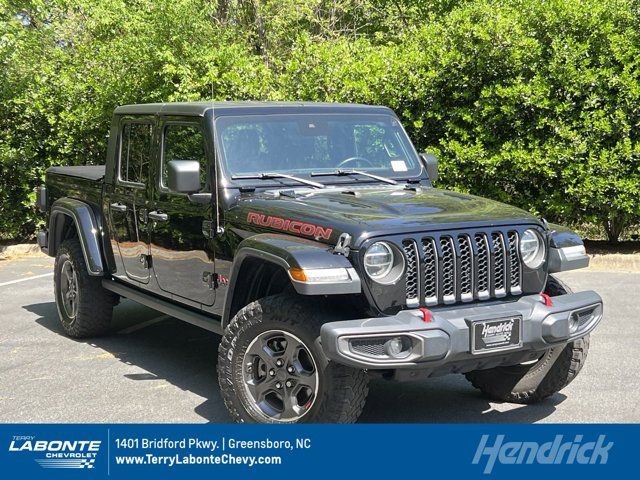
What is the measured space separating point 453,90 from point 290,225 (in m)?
6.82

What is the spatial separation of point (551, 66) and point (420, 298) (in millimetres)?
6829

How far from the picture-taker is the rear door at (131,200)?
664 cm

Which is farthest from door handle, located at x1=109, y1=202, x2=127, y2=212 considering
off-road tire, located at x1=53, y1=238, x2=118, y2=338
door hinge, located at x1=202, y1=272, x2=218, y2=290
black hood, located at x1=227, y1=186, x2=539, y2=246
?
black hood, located at x1=227, y1=186, x2=539, y2=246

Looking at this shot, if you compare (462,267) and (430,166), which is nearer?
(462,267)

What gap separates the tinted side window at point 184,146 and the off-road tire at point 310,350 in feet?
4.08

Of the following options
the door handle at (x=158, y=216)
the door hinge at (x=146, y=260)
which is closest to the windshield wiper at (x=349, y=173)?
the door handle at (x=158, y=216)

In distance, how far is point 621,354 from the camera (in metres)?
6.95

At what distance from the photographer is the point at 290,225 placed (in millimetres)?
5098

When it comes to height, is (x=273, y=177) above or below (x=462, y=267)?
above

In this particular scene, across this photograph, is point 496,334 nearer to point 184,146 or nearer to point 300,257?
point 300,257

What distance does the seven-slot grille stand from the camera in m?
4.76

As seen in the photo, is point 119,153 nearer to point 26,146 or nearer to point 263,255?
point 263,255

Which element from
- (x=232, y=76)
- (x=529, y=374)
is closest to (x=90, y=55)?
(x=232, y=76)

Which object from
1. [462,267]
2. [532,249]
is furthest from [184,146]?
[532,249]
